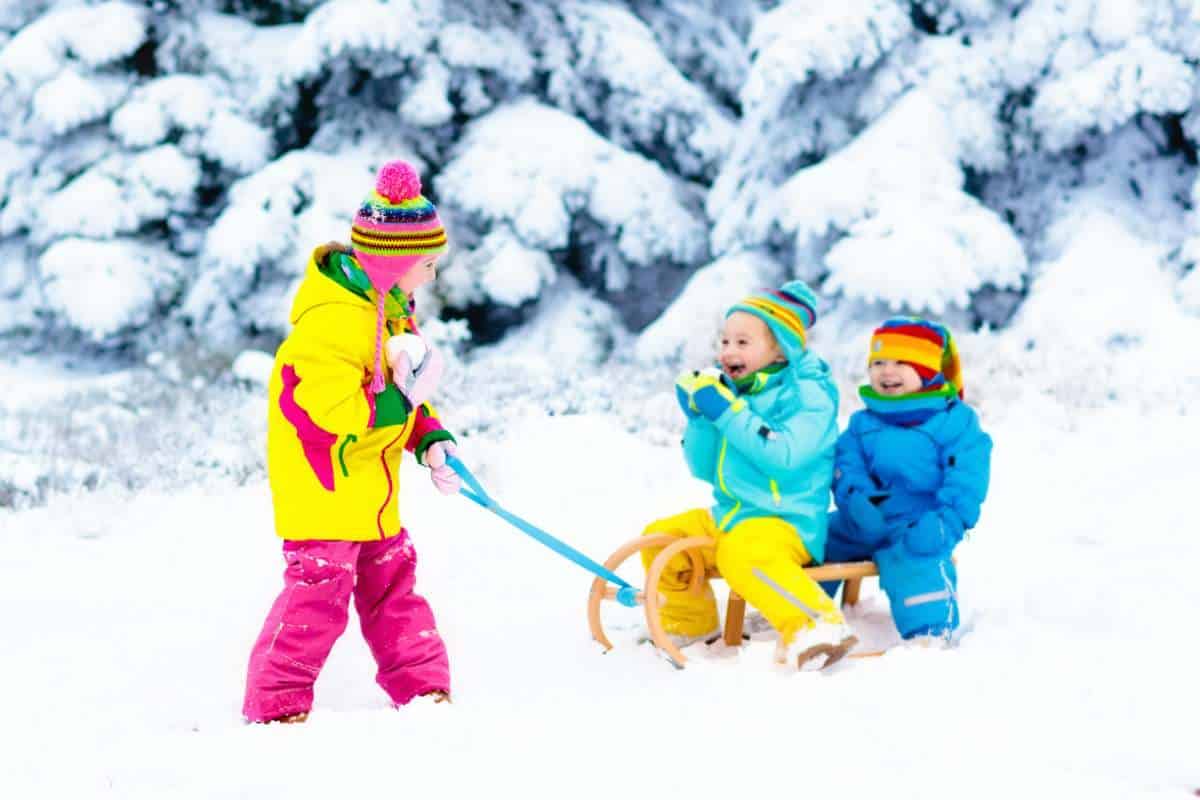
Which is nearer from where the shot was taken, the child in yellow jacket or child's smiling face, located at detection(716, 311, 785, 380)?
the child in yellow jacket

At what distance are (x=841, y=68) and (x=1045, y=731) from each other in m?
6.92

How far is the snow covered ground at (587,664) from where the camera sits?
→ 106 inches

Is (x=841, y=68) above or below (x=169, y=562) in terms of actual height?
above

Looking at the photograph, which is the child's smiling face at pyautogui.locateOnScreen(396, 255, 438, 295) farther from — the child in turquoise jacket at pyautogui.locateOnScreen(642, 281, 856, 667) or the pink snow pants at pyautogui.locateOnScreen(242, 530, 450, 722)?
the child in turquoise jacket at pyautogui.locateOnScreen(642, 281, 856, 667)

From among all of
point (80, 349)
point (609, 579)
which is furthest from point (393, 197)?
point (80, 349)

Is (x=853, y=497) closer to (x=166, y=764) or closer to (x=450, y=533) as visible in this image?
(x=450, y=533)

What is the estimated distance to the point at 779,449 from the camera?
391 centimetres

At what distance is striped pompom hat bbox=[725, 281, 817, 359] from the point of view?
4.10m

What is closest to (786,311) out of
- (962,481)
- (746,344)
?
(746,344)

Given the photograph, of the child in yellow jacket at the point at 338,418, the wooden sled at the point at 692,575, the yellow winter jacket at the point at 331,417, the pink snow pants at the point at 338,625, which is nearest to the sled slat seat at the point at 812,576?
the wooden sled at the point at 692,575

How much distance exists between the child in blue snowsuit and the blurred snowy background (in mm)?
2650

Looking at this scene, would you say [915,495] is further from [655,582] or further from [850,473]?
[655,582]

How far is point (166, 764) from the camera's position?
8.80ft

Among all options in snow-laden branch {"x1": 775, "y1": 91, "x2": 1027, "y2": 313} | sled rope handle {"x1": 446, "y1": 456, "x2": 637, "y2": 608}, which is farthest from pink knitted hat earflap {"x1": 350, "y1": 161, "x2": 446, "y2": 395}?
snow-laden branch {"x1": 775, "y1": 91, "x2": 1027, "y2": 313}
